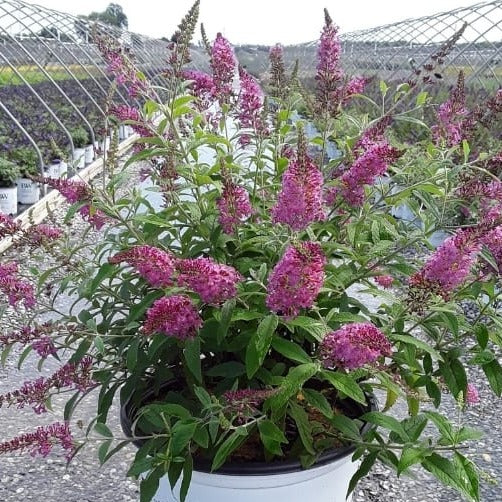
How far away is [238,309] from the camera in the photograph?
1.74 meters

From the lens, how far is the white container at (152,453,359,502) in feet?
6.02

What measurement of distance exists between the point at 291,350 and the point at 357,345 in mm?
332

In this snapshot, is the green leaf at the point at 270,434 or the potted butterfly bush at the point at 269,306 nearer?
the potted butterfly bush at the point at 269,306

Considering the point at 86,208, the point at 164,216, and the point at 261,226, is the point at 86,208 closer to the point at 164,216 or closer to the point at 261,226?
the point at 164,216

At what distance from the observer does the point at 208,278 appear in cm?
→ 148

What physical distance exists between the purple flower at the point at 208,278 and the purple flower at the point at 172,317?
49 mm

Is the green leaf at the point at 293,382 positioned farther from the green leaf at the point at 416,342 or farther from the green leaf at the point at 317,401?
the green leaf at the point at 416,342

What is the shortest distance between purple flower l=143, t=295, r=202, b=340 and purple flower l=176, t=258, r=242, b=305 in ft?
0.16

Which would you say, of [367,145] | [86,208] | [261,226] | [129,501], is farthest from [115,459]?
[367,145]

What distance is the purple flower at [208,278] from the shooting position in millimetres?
1468

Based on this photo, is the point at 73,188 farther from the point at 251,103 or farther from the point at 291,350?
the point at 291,350

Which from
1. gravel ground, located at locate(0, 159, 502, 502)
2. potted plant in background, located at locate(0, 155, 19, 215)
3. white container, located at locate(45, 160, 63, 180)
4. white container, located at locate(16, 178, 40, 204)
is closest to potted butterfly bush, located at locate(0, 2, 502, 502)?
gravel ground, located at locate(0, 159, 502, 502)

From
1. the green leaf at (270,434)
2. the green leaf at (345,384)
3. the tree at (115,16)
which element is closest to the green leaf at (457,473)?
the green leaf at (345,384)

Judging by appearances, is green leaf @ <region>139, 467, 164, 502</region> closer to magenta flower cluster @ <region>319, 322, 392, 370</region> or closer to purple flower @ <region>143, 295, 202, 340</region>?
purple flower @ <region>143, 295, 202, 340</region>
